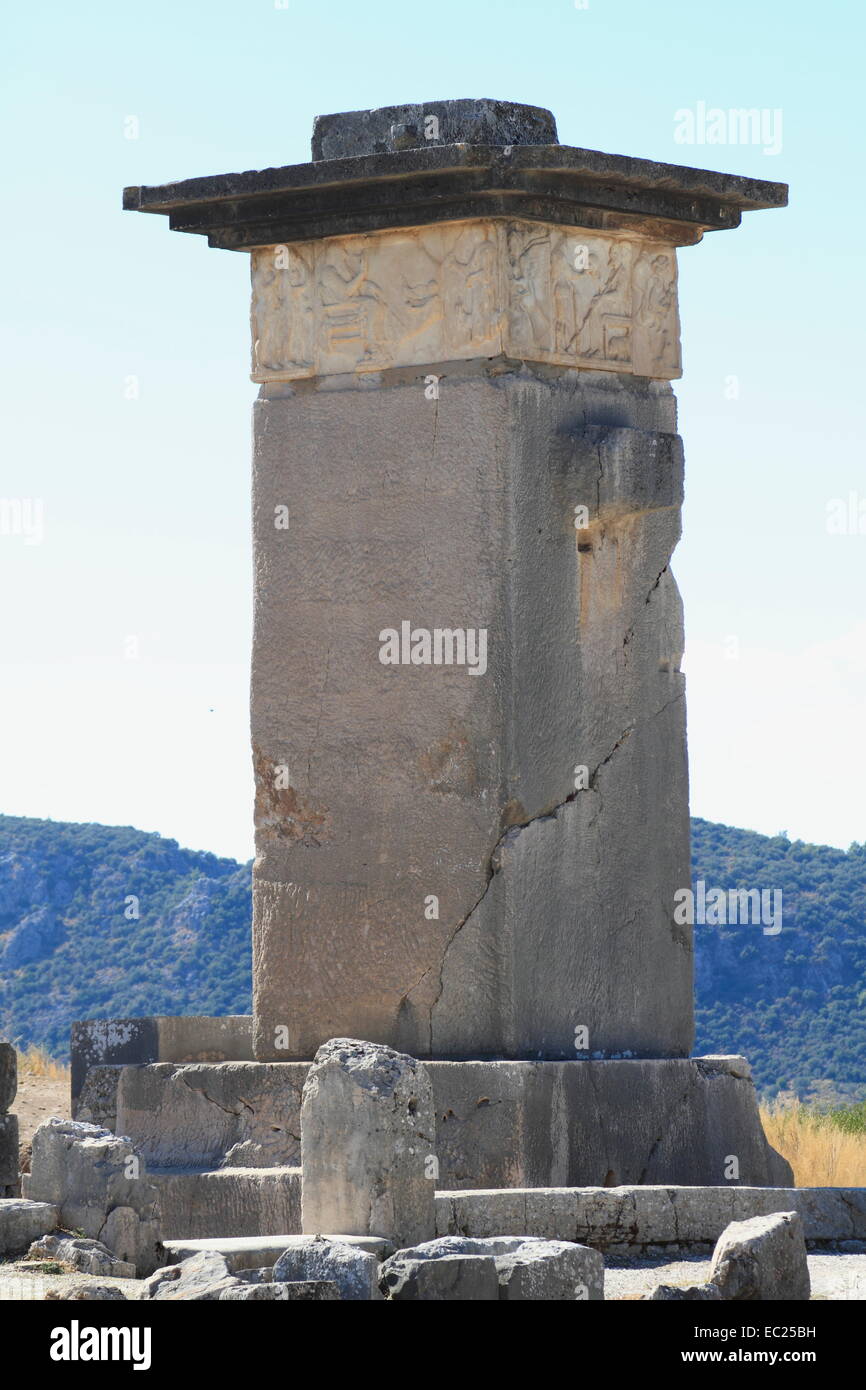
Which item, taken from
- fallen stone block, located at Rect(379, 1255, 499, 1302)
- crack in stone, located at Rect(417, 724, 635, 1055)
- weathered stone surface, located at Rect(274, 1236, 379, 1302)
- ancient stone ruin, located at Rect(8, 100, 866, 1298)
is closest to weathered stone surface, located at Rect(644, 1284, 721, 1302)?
fallen stone block, located at Rect(379, 1255, 499, 1302)

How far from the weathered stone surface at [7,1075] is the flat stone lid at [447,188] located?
119 inches

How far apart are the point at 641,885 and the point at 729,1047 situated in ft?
69.5

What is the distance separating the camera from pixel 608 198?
8461mm

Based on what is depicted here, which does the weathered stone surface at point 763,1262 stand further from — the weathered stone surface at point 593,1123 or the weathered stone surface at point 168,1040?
the weathered stone surface at point 168,1040

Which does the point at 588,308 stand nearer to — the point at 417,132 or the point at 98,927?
the point at 417,132

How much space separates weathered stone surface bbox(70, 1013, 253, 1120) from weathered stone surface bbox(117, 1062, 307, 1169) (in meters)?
0.39

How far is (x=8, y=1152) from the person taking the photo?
8.55 meters

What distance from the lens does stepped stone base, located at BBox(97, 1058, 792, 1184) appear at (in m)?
7.84

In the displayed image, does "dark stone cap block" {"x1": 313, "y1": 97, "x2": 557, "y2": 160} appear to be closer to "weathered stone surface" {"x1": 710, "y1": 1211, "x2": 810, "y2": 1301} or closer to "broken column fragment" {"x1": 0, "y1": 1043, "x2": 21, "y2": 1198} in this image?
"broken column fragment" {"x1": 0, "y1": 1043, "x2": 21, "y2": 1198}

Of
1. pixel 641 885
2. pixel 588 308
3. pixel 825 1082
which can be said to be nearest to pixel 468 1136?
pixel 641 885

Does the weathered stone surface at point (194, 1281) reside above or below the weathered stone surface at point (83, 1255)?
above

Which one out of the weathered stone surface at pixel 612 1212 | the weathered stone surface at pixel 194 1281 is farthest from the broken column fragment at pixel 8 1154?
the weathered stone surface at pixel 194 1281

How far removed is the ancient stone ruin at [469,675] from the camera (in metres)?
8.11

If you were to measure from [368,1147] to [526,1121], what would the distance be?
4.38 feet
